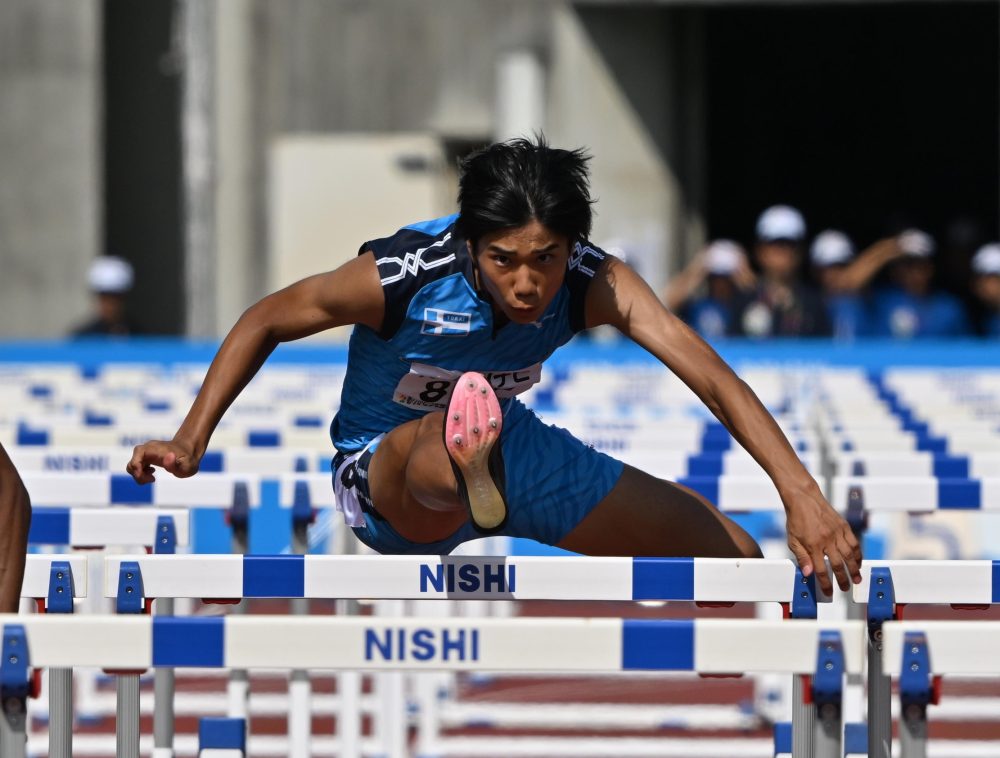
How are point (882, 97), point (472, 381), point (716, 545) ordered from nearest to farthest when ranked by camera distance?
point (472, 381)
point (716, 545)
point (882, 97)

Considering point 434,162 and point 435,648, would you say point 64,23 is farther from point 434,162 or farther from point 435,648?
point 435,648

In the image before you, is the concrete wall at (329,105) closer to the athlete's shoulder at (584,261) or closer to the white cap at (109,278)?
the white cap at (109,278)

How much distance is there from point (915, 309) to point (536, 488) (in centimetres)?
849

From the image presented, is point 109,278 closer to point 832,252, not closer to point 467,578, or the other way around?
point 832,252

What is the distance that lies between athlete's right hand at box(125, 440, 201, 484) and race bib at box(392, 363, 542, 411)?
75 cm

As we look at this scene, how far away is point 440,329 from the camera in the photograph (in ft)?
14.0

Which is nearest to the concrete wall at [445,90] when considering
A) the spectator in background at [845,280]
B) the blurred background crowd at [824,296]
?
the blurred background crowd at [824,296]

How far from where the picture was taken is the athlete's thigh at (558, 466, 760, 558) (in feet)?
14.2

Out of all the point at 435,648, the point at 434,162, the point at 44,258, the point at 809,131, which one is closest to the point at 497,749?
the point at 435,648

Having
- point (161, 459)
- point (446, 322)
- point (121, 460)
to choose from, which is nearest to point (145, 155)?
point (121, 460)

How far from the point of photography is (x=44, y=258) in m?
17.8

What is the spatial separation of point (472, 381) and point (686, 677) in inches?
188

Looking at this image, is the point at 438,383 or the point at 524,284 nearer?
the point at 524,284

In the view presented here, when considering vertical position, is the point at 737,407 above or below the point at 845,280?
below
